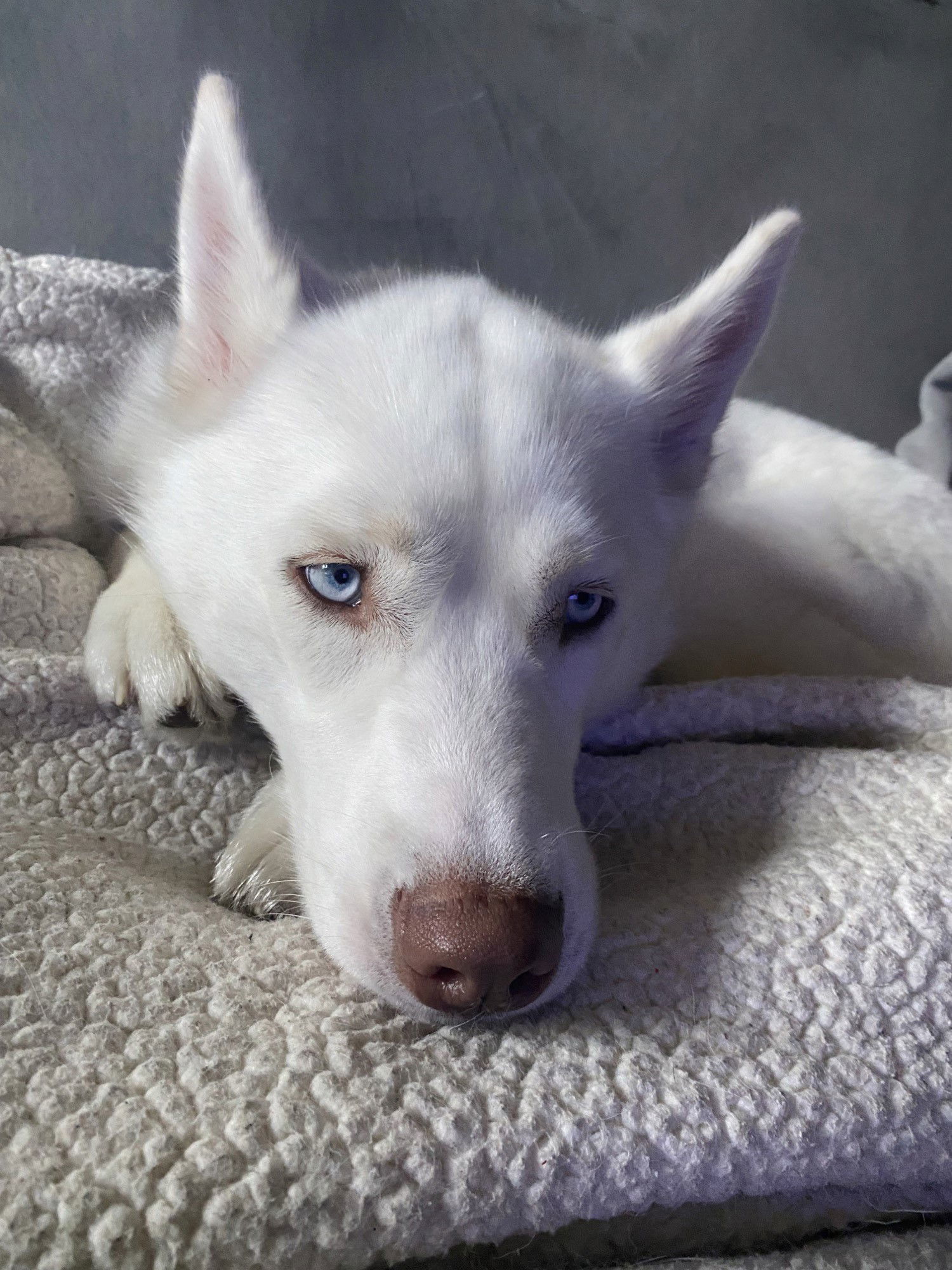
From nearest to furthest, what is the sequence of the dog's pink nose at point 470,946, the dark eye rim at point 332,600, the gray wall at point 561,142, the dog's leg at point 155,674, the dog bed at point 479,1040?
1. the dog bed at point 479,1040
2. the dog's pink nose at point 470,946
3. the dark eye rim at point 332,600
4. the dog's leg at point 155,674
5. the gray wall at point 561,142

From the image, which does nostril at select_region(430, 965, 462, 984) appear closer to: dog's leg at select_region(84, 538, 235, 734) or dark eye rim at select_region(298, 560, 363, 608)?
dark eye rim at select_region(298, 560, 363, 608)

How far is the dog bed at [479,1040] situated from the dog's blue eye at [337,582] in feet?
1.20

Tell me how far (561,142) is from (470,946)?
2389 millimetres

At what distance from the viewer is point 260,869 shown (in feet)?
3.53

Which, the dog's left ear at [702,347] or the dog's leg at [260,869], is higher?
the dog's left ear at [702,347]

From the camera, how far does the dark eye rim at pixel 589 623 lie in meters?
1.09

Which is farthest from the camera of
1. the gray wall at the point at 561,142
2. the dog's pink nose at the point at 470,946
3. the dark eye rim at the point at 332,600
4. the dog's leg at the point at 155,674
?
the gray wall at the point at 561,142

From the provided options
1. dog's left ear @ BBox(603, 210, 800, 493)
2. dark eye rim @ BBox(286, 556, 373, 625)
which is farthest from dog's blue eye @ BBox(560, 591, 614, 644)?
→ dog's left ear @ BBox(603, 210, 800, 493)

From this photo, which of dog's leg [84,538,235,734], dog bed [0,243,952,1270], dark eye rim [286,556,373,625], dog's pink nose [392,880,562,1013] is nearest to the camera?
dog bed [0,243,952,1270]

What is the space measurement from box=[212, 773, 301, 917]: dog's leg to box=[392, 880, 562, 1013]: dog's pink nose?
0.96 feet

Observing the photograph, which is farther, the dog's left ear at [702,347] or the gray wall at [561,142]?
the gray wall at [561,142]

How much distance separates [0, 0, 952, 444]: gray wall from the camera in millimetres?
2111

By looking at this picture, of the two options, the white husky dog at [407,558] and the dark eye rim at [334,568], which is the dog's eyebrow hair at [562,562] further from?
the dark eye rim at [334,568]

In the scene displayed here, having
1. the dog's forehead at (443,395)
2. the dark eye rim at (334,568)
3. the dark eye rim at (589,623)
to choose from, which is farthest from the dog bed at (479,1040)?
the dog's forehead at (443,395)
